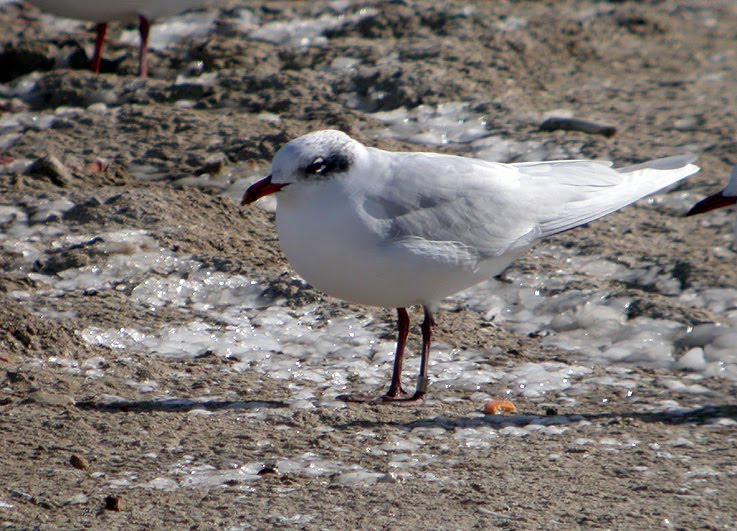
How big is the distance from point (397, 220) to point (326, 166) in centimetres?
32

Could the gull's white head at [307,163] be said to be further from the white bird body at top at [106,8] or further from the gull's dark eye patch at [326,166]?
the white bird body at top at [106,8]

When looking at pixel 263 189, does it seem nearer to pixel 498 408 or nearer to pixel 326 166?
pixel 326 166

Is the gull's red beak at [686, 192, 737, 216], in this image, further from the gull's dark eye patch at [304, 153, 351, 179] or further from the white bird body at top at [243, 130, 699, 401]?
the gull's dark eye patch at [304, 153, 351, 179]

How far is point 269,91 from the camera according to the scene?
726 cm

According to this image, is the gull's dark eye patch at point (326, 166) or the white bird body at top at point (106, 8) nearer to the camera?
the gull's dark eye patch at point (326, 166)

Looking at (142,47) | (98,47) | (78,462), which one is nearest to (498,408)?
(78,462)

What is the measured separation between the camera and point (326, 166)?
13.1 ft

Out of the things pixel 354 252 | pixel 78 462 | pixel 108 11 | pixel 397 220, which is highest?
pixel 108 11

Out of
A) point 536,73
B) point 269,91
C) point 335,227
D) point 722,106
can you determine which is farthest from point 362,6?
point 335,227

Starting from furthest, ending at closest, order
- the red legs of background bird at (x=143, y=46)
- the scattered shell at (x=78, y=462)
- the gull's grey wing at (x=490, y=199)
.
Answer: the red legs of background bird at (x=143, y=46) → the gull's grey wing at (x=490, y=199) → the scattered shell at (x=78, y=462)

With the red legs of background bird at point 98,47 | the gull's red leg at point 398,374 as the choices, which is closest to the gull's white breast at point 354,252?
the gull's red leg at point 398,374

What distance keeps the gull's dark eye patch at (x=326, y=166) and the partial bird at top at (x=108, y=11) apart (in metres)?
4.16

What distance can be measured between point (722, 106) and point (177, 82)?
379cm

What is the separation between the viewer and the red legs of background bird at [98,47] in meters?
7.86
